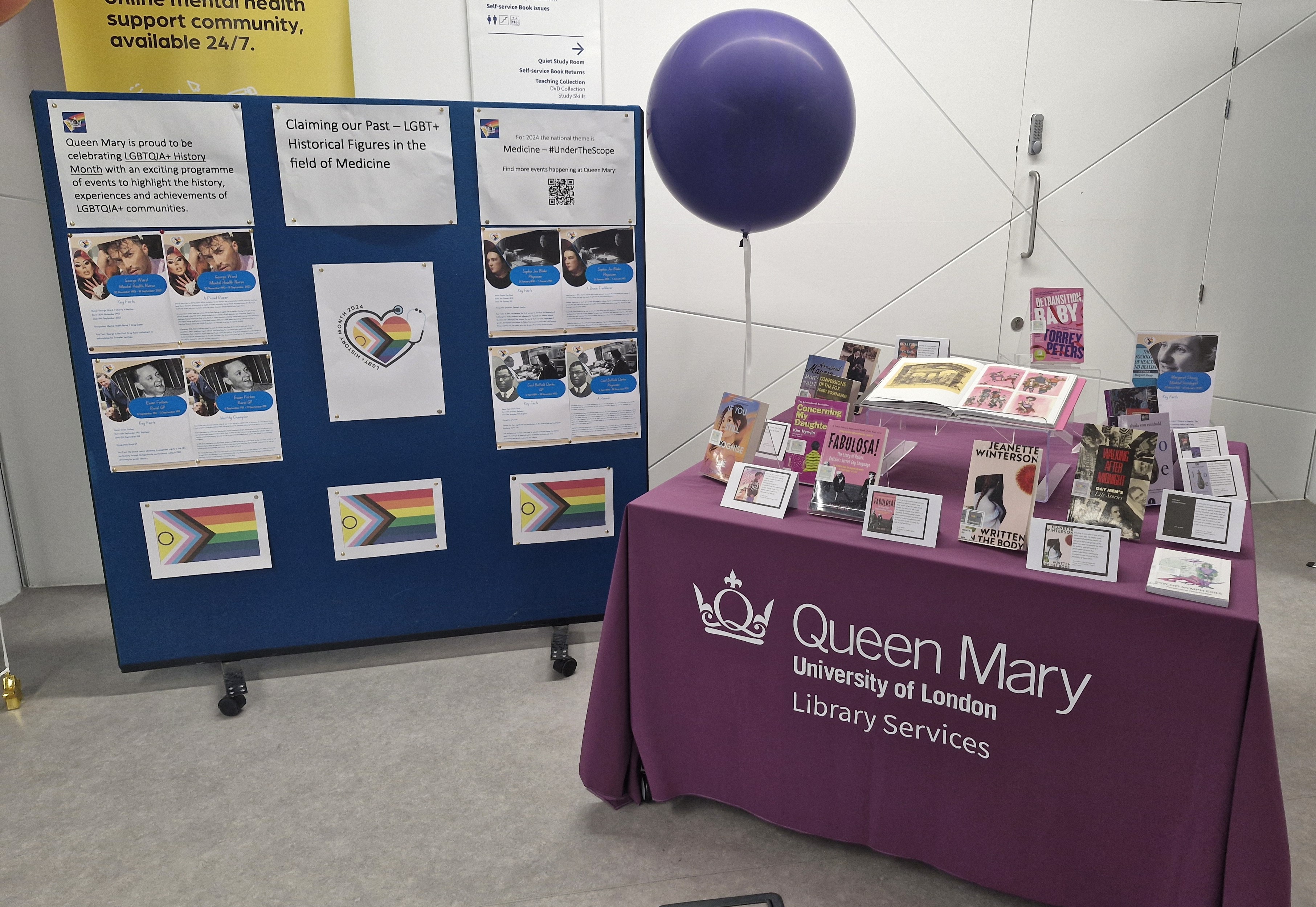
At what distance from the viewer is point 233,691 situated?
7.95 ft

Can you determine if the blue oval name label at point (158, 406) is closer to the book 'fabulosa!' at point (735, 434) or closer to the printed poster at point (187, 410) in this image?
the printed poster at point (187, 410)

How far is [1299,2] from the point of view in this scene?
344 centimetres

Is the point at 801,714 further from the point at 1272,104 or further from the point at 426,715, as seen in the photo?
the point at 1272,104

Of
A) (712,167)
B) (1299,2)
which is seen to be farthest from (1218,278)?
(712,167)

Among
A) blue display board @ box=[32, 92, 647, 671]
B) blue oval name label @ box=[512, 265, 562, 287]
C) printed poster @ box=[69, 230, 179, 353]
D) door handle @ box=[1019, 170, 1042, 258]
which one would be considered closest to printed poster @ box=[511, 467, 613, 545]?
blue display board @ box=[32, 92, 647, 671]

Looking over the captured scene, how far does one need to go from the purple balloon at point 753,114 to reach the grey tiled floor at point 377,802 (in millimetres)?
1510

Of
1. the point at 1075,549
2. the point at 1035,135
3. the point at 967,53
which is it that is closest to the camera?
the point at 1075,549

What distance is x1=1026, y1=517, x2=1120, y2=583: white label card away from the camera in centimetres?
139

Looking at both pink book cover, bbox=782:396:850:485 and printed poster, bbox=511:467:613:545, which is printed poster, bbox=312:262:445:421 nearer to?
printed poster, bbox=511:467:613:545

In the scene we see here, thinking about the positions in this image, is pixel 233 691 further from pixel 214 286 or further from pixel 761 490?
pixel 761 490

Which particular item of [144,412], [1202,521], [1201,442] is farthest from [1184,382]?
[144,412]

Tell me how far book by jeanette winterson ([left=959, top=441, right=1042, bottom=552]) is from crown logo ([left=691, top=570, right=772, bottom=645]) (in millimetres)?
436

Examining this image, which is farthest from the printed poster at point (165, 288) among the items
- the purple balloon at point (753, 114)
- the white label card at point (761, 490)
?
the white label card at point (761, 490)

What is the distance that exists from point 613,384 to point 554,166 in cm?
67
